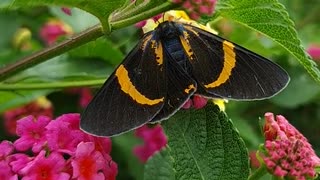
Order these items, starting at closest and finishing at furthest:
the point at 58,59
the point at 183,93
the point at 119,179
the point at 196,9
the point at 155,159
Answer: the point at 196,9
the point at 183,93
the point at 155,159
the point at 58,59
the point at 119,179

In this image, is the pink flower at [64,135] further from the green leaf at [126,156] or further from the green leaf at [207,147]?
the green leaf at [126,156]

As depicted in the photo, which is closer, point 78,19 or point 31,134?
point 31,134

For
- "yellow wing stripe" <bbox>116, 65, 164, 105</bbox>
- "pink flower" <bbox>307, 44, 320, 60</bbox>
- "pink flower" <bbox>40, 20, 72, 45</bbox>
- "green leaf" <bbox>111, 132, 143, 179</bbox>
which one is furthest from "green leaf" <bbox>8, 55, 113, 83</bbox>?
"pink flower" <bbox>307, 44, 320, 60</bbox>

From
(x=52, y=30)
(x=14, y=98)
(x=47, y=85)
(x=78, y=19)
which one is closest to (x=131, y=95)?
(x=47, y=85)

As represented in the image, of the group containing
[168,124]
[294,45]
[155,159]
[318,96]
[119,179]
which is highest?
[294,45]

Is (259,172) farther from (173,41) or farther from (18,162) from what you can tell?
(18,162)

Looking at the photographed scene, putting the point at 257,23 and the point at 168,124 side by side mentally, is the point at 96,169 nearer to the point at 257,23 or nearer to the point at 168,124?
the point at 168,124

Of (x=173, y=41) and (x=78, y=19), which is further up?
(x=173, y=41)

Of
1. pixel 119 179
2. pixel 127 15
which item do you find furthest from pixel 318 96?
pixel 127 15

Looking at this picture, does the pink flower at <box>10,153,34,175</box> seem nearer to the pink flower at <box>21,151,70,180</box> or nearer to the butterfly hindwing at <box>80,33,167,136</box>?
the pink flower at <box>21,151,70,180</box>
